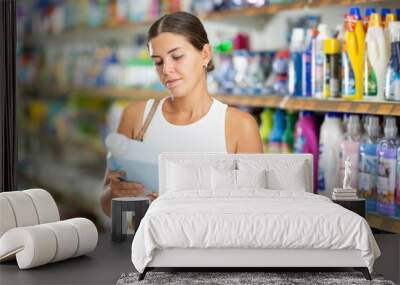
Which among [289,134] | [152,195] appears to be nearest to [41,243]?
[152,195]

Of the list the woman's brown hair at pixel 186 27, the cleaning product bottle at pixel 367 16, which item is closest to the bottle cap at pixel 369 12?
the cleaning product bottle at pixel 367 16

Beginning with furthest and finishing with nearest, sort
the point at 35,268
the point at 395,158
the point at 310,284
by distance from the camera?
the point at 395,158 → the point at 35,268 → the point at 310,284

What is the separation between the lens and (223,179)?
5.09 metres

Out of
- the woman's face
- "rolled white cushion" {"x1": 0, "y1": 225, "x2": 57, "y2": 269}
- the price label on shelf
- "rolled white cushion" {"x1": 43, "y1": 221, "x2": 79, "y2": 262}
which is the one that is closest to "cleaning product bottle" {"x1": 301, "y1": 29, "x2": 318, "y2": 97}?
the woman's face

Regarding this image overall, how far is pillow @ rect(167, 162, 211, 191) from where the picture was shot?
16.8ft

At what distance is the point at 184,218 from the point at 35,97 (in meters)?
2.55

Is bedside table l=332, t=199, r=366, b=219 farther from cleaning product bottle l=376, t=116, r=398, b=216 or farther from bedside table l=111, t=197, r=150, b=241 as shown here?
bedside table l=111, t=197, r=150, b=241

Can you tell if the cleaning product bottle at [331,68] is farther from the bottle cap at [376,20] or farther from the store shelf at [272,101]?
the bottle cap at [376,20]

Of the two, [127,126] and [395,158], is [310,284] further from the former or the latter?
[127,126]

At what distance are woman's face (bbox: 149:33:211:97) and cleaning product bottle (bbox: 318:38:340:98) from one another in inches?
33.9

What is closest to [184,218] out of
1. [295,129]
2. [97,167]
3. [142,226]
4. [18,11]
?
[142,226]

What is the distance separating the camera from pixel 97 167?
20.7ft

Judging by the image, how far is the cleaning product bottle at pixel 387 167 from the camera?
5.00 m

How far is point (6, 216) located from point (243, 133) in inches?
67.5
